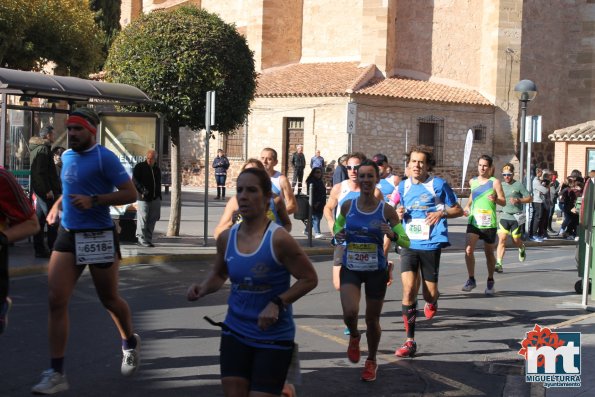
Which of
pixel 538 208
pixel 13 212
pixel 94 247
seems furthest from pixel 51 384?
pixel 538 208

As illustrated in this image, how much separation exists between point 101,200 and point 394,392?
8.42ft

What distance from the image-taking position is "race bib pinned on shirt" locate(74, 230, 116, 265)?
232 inches

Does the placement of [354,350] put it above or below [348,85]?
below

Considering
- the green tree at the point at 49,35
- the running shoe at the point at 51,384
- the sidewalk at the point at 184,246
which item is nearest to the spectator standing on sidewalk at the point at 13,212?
the running shoe at the point at 51,384

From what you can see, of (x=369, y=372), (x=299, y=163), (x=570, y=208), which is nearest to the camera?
(x=369, y=372)

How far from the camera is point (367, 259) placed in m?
6.79

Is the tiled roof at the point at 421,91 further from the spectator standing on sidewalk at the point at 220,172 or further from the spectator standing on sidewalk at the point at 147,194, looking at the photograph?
the spectator standing on sidewalk at the point at 147,194

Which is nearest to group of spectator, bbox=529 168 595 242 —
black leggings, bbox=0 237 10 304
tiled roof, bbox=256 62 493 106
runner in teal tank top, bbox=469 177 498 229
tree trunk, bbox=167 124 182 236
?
tree trunk, bbox=167 124 182 236

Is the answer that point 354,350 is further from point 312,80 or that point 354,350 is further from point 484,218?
point 312,80

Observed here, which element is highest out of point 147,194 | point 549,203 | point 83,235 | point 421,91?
point 421,91

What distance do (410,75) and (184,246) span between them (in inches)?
887

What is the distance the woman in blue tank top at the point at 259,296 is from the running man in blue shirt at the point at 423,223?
3.43 meters

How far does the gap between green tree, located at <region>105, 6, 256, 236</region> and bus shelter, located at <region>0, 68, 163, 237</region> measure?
70 centimetres

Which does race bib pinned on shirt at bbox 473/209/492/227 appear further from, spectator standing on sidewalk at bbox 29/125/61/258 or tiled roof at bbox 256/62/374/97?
tiled roof at bbox 256/62/374/97
